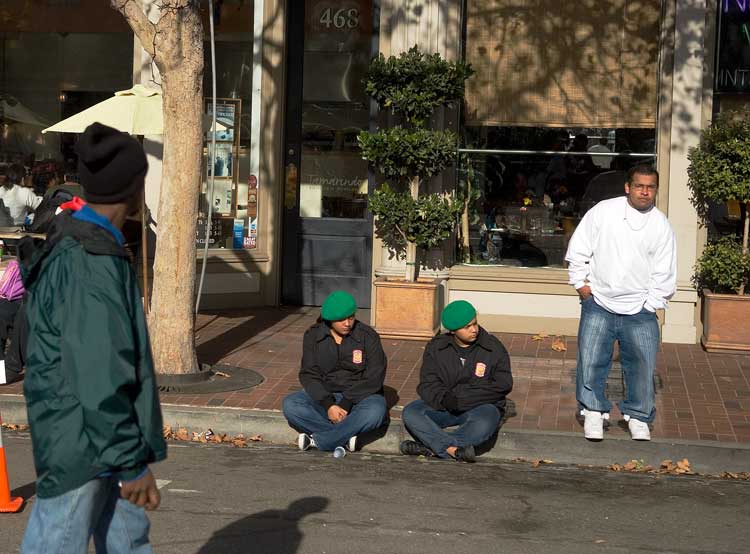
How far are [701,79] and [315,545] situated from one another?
23.8 feet

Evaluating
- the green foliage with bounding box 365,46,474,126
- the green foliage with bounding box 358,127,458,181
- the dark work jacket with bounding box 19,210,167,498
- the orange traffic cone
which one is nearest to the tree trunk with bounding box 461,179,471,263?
the green foliage with bounding box 358,127,458,181

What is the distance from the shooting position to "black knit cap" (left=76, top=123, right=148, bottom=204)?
11.8ft

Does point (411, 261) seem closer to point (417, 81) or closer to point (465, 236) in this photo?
point (465, 236)

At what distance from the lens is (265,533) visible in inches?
233

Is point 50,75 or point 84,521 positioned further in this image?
point 50,75

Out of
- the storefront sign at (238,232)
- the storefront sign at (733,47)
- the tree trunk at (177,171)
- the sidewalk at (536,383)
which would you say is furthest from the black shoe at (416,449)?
the storefront sign at (238,232)

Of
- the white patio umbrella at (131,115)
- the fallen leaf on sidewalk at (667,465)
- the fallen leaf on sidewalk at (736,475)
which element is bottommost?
the fallen leaf on sidewalk at (736,475)

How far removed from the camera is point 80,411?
3.41 metres

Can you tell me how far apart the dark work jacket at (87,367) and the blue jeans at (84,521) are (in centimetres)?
5

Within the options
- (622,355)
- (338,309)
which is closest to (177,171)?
(338,309)

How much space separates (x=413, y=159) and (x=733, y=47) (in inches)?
127

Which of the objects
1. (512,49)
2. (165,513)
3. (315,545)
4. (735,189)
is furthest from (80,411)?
(512,49)

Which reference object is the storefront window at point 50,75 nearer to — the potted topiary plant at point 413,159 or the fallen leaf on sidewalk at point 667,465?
the potted topiary plant at point 413,159

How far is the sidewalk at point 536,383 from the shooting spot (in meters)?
8.18
